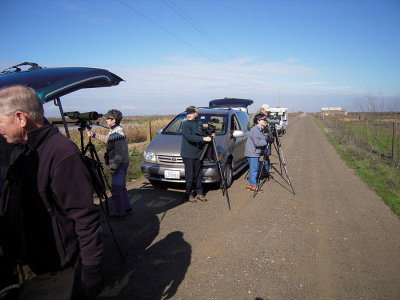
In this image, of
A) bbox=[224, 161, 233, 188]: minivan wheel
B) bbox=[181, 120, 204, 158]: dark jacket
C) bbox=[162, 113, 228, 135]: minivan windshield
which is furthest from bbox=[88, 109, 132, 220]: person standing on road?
bbox=[224, 161, 233, 188]: minivan wheel

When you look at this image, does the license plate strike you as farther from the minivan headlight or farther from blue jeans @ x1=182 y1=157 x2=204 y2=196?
the minivan headlight

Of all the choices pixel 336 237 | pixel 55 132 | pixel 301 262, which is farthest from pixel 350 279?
pixel 55 132

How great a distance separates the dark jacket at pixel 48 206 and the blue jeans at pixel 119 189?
2.93 metres

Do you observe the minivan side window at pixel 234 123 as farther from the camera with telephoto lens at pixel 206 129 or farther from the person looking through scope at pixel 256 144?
the camera with telephoto lens at pixel 206 129

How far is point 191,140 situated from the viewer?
5285mm

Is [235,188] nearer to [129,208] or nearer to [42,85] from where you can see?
[129,208]

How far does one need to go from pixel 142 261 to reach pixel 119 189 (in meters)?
1.50

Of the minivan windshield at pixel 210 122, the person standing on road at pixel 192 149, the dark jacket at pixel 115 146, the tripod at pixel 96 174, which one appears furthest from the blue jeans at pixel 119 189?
the minivan windshield at pixel 210 122

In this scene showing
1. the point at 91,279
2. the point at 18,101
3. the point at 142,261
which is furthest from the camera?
the point at 142,261

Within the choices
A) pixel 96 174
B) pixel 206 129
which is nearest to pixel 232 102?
pixel 206 129

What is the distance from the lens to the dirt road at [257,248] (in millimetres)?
2963

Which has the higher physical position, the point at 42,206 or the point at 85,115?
the point at 85,115

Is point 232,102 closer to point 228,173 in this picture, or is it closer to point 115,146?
point 228,173

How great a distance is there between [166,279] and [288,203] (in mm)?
3384
